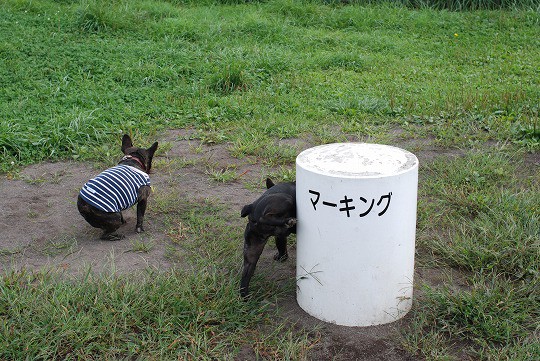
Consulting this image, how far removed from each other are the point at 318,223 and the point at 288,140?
10.5 ft

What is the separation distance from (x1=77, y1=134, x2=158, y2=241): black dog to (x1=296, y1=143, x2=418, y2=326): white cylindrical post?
1503 millimetres

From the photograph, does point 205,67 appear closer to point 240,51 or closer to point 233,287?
point 240,51

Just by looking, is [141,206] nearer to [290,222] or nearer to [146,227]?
[146,227]

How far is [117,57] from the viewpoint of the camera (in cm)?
904

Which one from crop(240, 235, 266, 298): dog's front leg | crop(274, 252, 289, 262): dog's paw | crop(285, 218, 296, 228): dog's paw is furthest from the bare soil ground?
crop(285, 218, 296, 228): dog's paw

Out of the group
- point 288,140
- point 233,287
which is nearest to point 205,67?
point 288,140

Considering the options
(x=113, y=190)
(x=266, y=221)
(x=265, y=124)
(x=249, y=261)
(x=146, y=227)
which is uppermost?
(x=266, y=221)

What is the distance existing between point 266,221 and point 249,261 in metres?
0.28

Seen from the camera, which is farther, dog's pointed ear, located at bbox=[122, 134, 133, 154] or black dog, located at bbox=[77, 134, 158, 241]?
dog's pointed ear, located at bbox=[122, 134, 133, 154]

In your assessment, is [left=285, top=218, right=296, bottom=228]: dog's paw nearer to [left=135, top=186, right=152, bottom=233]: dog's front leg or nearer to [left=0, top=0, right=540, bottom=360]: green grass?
[left=0, top=0, right=540, bottom=360]: green grass

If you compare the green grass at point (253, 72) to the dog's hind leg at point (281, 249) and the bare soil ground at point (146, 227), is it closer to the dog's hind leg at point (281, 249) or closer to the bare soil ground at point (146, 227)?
the bare soil ground at point (146, 227)

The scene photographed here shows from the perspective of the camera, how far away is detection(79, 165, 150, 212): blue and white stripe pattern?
4809 mm

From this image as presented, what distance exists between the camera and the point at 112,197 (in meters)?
4.84

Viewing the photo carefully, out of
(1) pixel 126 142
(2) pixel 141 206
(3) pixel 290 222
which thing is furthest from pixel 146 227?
(3) pixel 290 222
